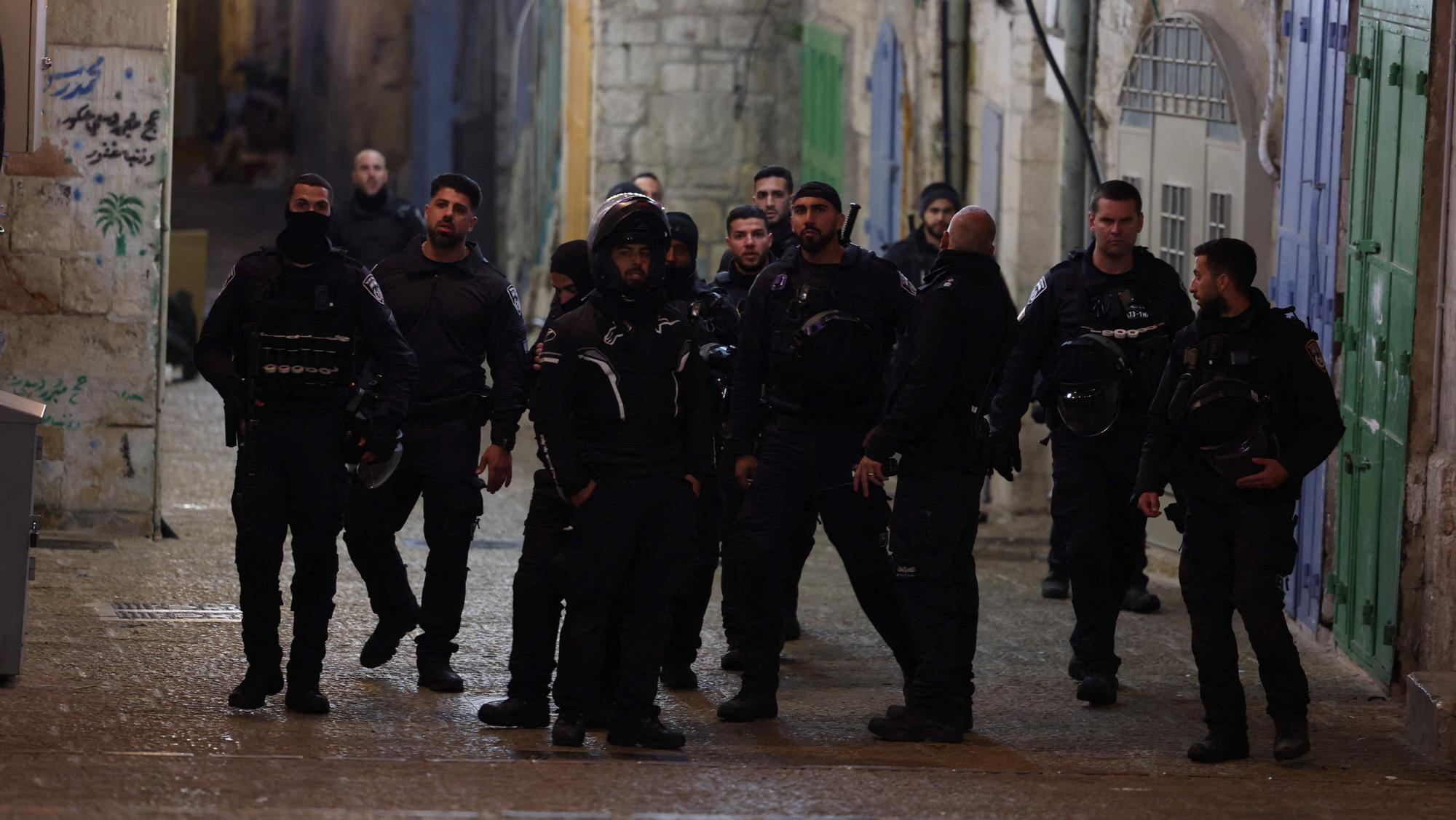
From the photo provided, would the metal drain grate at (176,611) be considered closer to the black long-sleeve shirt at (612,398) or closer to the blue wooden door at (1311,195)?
the black long-sleeve shirt at (612,398)

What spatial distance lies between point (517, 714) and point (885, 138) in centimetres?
883

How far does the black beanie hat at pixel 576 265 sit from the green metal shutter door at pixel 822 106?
9310mm

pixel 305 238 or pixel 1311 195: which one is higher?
pixel 1311 195

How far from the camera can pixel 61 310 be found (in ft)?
32.2

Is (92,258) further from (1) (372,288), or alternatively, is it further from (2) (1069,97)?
(2) (1069,97)

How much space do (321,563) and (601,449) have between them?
108cm

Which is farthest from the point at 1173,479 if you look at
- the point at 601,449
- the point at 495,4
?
the point at 495,4

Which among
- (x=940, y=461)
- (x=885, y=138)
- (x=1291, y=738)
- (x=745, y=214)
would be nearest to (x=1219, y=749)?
(x=1291, y=738)

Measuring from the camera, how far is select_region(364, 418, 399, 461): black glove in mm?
6793

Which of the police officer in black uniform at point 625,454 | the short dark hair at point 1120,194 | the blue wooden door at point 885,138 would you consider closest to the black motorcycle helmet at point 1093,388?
the short dark hair at point 1120,194

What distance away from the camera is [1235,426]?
21.1 ft

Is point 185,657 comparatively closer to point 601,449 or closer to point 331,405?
point 331,405

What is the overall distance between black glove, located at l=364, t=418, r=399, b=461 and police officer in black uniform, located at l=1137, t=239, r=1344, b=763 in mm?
2421

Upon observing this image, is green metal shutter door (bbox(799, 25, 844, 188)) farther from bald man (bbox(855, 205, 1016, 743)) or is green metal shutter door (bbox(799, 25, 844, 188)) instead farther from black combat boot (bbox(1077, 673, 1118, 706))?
bald man (bbox(855, 205, 1016, 743))
